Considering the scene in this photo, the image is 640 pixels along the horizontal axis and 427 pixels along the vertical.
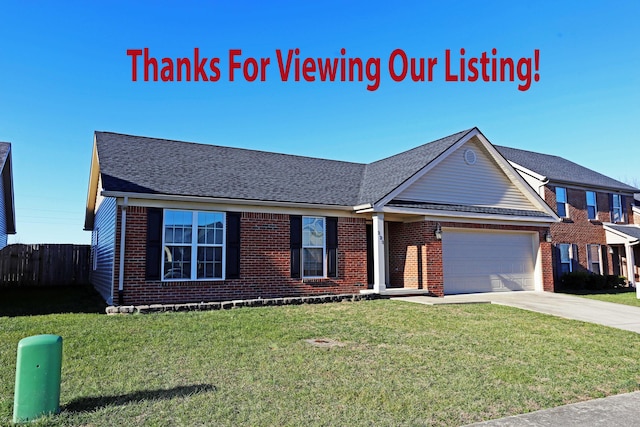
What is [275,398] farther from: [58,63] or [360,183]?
[360,183]

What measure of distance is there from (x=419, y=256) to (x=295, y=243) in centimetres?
438

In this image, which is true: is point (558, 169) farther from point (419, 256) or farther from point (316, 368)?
point (316, 368)

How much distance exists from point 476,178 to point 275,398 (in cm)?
1370

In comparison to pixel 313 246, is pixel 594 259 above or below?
below

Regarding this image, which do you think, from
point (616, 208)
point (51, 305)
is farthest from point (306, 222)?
point (616, 208)

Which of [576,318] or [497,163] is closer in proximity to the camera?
[576,318]

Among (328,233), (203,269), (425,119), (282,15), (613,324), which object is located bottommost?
(613,324)

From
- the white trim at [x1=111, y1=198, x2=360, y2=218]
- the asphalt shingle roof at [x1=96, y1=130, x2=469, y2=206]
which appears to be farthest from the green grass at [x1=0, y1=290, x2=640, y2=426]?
the asphalt shingle roof at [x1=96, y1=130, x2=469, y2=206]

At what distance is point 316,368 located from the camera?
232 inches

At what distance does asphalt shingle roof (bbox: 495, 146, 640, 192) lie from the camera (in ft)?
73.2

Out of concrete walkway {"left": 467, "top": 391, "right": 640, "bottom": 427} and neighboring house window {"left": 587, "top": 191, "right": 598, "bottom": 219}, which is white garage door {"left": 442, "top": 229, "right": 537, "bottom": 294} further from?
concrete walkway {"left": 467, "top": 391, "right": 640, "bottom": 427}

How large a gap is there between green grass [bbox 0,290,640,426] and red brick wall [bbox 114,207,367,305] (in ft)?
6.02

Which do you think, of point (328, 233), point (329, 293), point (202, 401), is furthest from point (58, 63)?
point (202, 401)

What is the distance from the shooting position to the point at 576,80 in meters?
12.2
